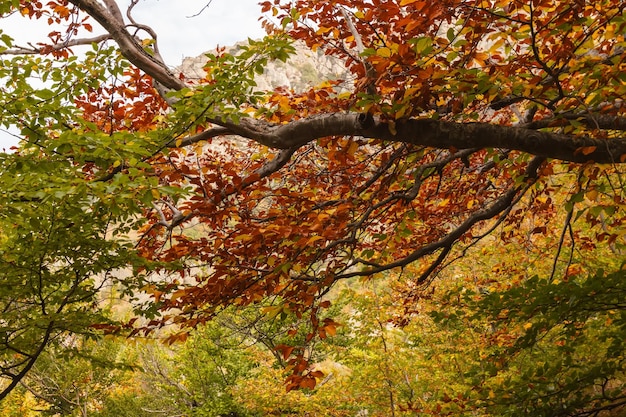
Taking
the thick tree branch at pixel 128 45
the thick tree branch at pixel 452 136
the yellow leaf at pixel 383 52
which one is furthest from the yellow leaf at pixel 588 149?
the thick tree branch at pixel 128 45

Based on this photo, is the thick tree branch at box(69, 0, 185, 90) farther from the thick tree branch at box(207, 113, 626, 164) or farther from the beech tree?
the thick tree branch at box(207, 113, 626, 164)

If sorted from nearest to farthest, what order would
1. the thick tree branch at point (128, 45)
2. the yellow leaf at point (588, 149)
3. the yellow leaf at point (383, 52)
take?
the yellow leaf at point (383, 52) < the yellow leaf at point (588, 149) < the thick tree branch at point (128, 45)

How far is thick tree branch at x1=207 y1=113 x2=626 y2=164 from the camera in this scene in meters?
2.75

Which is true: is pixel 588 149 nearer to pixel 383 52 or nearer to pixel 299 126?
pixel 383 52

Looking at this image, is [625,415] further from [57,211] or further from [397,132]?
[57,211]

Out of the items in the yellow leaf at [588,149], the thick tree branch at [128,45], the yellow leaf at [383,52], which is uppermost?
the thick tree branch at [128,45]

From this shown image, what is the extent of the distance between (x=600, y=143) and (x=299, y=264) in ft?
7.04

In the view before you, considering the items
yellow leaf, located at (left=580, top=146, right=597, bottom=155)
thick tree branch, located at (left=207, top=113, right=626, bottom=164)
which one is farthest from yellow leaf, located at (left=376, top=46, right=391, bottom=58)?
yellow leaf, located at (left=580, top=146, right=597, bottom=155)

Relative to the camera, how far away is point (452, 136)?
Answer: 2.77m

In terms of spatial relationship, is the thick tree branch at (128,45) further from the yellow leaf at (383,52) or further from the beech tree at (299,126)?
the yellow leaf at (383,52)

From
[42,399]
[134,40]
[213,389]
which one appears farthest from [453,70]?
[42,399]

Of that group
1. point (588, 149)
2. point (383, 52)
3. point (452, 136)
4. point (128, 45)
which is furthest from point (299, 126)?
point (588, 149)

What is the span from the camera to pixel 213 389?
14.3 m

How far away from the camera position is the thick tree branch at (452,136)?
2.75m
